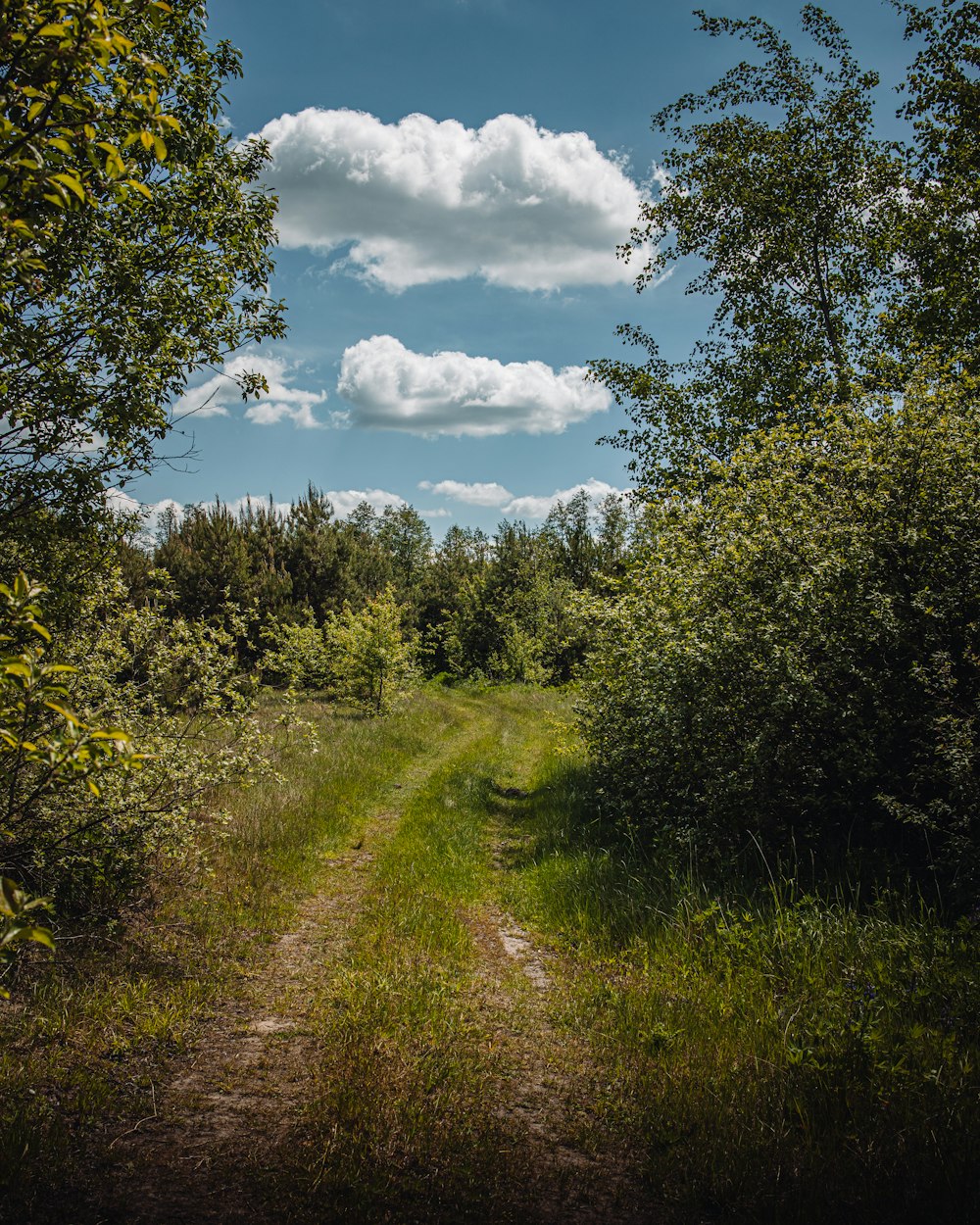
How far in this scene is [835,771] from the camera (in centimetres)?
595

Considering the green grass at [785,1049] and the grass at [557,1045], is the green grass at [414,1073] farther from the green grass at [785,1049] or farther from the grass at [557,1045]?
the green grass at [785,1049]

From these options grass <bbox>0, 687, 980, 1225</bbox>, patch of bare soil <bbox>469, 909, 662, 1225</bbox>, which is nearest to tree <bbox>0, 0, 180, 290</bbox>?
grass <bbox>0, 687, 980, 1225</bbox>

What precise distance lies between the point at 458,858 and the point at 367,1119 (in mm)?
4724

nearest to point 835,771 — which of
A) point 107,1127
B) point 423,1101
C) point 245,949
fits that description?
point 423,1101

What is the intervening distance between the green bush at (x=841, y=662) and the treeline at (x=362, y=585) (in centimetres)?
1461

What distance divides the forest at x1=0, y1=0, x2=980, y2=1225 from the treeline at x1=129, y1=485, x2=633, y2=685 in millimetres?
14702

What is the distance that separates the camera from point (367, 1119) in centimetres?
349

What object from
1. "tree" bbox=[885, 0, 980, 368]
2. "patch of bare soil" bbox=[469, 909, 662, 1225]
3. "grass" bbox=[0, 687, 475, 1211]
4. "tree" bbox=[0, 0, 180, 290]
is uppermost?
"tree" bbox=[885, 0, 980, 368]

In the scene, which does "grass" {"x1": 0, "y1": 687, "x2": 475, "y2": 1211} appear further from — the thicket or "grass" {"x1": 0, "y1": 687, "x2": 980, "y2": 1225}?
the thicket

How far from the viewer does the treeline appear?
27.7 metres

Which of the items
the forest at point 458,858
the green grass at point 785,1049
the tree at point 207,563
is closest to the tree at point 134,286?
the forest at point 458,858

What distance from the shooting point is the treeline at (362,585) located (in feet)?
90.7

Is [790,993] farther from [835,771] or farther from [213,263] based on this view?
[213,263]

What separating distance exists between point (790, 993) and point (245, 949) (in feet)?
14.5
